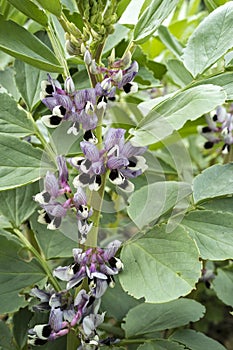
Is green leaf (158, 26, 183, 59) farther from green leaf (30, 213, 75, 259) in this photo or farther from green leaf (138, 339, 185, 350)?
green leaf (138, 339, 185, 350)

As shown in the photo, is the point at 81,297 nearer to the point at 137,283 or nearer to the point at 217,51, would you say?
the point at 137,283

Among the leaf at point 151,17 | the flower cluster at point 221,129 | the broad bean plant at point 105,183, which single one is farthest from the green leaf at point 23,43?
the flower cluster at point 221,129

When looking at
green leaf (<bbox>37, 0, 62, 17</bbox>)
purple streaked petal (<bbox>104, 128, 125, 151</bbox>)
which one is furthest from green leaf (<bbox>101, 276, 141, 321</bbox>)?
green leaf (<bbox>37, 0, 62, 17</bbox>)

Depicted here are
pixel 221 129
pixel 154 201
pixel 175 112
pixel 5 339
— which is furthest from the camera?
pixel 221 129

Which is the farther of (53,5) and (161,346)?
(161,346)

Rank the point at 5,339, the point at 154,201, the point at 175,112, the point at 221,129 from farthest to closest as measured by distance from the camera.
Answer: the point at 221,129 → the point at 5,339 → the point at 154,201 → the point at 175,112

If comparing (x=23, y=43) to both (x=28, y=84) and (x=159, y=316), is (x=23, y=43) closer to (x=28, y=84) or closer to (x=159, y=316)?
(x=28, y=84)

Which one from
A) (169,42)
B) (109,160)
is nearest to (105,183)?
(109,160)

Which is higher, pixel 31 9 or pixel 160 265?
pixel 31 9
